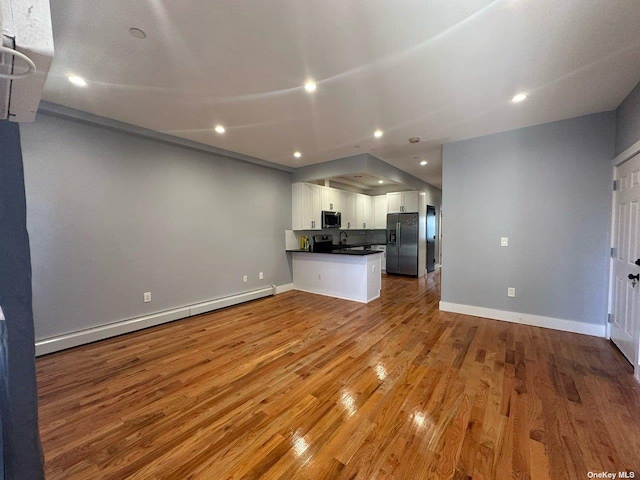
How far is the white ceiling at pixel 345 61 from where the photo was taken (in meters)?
1.58

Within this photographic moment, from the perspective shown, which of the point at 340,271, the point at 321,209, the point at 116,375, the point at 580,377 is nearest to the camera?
the point at 580,377

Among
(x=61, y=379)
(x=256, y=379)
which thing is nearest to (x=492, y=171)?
(x=256, y=379)

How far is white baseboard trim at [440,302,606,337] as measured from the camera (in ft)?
10.2

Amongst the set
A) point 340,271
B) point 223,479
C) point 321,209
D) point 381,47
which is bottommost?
point 223,479

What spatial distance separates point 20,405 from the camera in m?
0.79

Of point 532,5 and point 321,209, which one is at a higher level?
point 532,5

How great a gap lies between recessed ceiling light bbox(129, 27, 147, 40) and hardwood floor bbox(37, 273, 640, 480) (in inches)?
106

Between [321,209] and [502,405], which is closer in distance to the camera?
[502,405]

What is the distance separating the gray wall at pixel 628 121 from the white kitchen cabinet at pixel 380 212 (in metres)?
4.65

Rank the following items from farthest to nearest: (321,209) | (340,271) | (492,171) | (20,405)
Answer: (321,209) → (340,271) → (492,171) → (20,405)

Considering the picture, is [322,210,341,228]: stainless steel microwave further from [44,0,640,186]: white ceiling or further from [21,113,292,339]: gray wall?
[44,0,640,186]: white ceiling

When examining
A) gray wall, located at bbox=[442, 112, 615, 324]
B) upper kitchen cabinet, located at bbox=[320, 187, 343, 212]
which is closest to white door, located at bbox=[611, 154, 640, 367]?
gray wall, located at bbox=[442, 112, 615, 324]

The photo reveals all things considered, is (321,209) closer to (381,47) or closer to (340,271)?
(340,271)

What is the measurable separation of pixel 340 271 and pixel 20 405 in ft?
14.3
